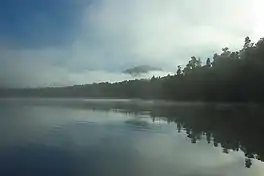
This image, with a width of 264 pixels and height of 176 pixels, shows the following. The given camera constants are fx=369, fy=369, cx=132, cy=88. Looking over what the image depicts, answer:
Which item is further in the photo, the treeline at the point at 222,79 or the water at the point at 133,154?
the treeline at the point at 222,79

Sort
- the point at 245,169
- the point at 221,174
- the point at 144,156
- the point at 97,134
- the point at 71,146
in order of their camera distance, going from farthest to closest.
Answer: the point at 97,134 → the point at 71,146 → the point at 144,156 → the point at 245,169 → the point at 221,174

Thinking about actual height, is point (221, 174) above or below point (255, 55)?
below

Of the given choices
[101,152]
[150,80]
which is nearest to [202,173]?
[101,152]

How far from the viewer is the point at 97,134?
46.8ft

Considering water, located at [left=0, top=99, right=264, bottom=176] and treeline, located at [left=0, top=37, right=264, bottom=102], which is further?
treeline, located at [left=0, top=37, right=264, bottom=102]

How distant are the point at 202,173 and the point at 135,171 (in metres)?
1.43

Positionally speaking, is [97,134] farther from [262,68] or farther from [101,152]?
[262,68]

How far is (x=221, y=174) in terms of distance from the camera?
7512 mm

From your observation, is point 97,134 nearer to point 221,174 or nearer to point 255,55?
A: point 221,174

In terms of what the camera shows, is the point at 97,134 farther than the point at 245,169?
Yes

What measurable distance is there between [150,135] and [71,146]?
375 centimetres

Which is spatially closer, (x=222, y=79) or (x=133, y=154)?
(x=133, y=154)

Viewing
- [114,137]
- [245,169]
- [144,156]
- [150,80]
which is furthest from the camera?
[150,80]

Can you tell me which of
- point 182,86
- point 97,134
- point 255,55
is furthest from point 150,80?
point 97,134
